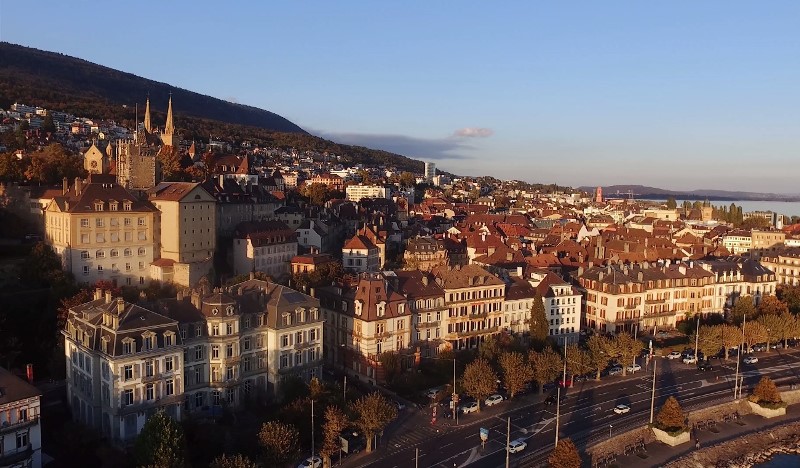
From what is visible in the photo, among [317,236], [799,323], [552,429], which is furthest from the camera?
[317,236]

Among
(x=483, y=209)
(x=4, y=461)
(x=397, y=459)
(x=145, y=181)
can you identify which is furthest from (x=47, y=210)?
(x=483, y=209)

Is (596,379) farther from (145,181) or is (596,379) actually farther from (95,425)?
(145,181)

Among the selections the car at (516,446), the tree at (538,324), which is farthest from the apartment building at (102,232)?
the car at (516,446)

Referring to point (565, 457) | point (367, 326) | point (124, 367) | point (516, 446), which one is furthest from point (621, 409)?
point (124, 367)

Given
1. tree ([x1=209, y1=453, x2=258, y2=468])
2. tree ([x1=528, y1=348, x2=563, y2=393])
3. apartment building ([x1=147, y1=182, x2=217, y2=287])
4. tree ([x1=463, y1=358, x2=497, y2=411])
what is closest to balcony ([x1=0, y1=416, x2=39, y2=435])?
tree ([x1=209, y1=453, x2=258, y2=468])

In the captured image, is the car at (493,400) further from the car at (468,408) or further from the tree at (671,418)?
the tree at (671,418)

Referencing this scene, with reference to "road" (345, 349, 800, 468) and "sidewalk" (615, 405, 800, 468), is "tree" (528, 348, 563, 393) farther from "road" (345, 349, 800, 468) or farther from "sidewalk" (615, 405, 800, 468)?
"sidewalk" (615, 405, 800, 468)
